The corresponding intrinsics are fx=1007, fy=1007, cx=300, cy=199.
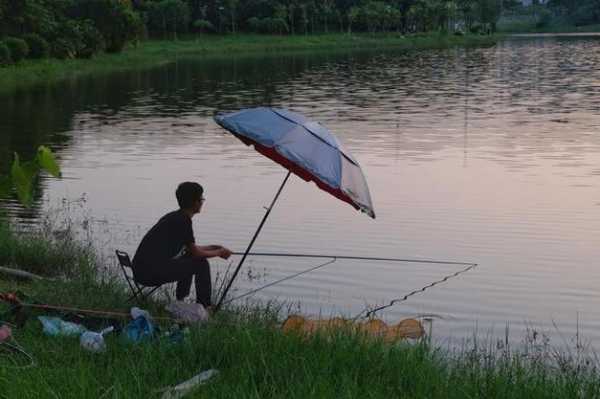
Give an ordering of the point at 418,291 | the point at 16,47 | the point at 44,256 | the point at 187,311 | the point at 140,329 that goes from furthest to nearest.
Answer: the point at 16,47 < the point at 418,291 < the point at 44,256 < the point at 187,311 < the point at 140,329

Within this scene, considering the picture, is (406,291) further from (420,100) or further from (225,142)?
(420,100)

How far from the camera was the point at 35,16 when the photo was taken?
5284 cm

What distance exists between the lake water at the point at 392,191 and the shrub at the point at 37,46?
389 inches

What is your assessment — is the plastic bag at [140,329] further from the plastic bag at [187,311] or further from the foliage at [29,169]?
the foliage at [29,169]

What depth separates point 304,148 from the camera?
325 inches

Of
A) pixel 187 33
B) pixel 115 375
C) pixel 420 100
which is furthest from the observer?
pixel 187 33

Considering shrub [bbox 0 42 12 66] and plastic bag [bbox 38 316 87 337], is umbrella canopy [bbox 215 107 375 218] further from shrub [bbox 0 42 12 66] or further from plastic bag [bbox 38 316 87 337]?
shrub [bbox 0 42 12 66]

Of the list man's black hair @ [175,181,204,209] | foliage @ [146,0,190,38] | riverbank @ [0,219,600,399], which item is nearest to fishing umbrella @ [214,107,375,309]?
man's black hair @ [175,181,204,209]

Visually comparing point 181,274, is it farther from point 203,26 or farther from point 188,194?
point 203,26

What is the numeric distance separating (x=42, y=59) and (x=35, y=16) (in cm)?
228

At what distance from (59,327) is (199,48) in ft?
262

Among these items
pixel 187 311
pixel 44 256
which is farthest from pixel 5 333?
pixel 44 256

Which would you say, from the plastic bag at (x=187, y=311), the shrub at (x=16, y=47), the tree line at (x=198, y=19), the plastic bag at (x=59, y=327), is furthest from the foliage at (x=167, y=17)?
the plastic bag at (x=59, y=327)

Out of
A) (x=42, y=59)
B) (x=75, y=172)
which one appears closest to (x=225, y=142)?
(x=75, y=172)
